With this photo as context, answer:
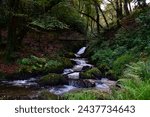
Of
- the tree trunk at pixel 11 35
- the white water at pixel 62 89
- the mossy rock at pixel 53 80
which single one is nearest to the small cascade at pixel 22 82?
the mossy rock at pixel 53 80

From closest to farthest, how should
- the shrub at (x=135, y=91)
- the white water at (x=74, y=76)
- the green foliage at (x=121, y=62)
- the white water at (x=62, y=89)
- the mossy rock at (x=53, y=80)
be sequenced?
the shrub at (x=135, y=91)
the white water at (x=62, y=89)
the mossy rock at (x=53, y=80)
the green foliage at (x=121, y=62)
the white water at (x=74, y=76)

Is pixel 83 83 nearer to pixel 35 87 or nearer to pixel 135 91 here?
pixel 35 87

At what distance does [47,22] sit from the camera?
20234 millimetres

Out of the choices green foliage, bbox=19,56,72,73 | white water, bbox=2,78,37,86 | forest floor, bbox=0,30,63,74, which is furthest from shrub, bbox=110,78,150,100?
green foliage, bbox=19,56,72,73

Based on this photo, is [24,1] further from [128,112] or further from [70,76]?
[128,112]

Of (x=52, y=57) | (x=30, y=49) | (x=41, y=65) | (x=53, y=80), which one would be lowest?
(x=53, y=80)

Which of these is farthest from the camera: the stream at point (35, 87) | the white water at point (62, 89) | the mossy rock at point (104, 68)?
the mossy rock at point (104, 68)

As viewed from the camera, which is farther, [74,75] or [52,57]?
[52,57]

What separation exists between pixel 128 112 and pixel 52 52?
20598mm

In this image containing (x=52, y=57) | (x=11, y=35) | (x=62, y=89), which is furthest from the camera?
(x=52, y=57)

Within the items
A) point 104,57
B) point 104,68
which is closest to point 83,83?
point 104,68

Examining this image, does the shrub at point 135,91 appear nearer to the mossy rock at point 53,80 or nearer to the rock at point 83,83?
the rock at point 83,83

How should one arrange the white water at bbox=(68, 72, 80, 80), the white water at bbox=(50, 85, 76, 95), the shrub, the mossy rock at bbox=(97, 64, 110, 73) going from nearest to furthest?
1. the shrub
2. the white water at bbox=(50, 85, 76, 95)
3. the white water at bbox=(68, 72, 80, 80)
4. the mossy rock at bbox=(97, 64, 110, 73)

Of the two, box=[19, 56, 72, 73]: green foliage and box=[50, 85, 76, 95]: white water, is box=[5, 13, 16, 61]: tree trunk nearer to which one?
box=[19, 56, 72, 73]: green foliage
